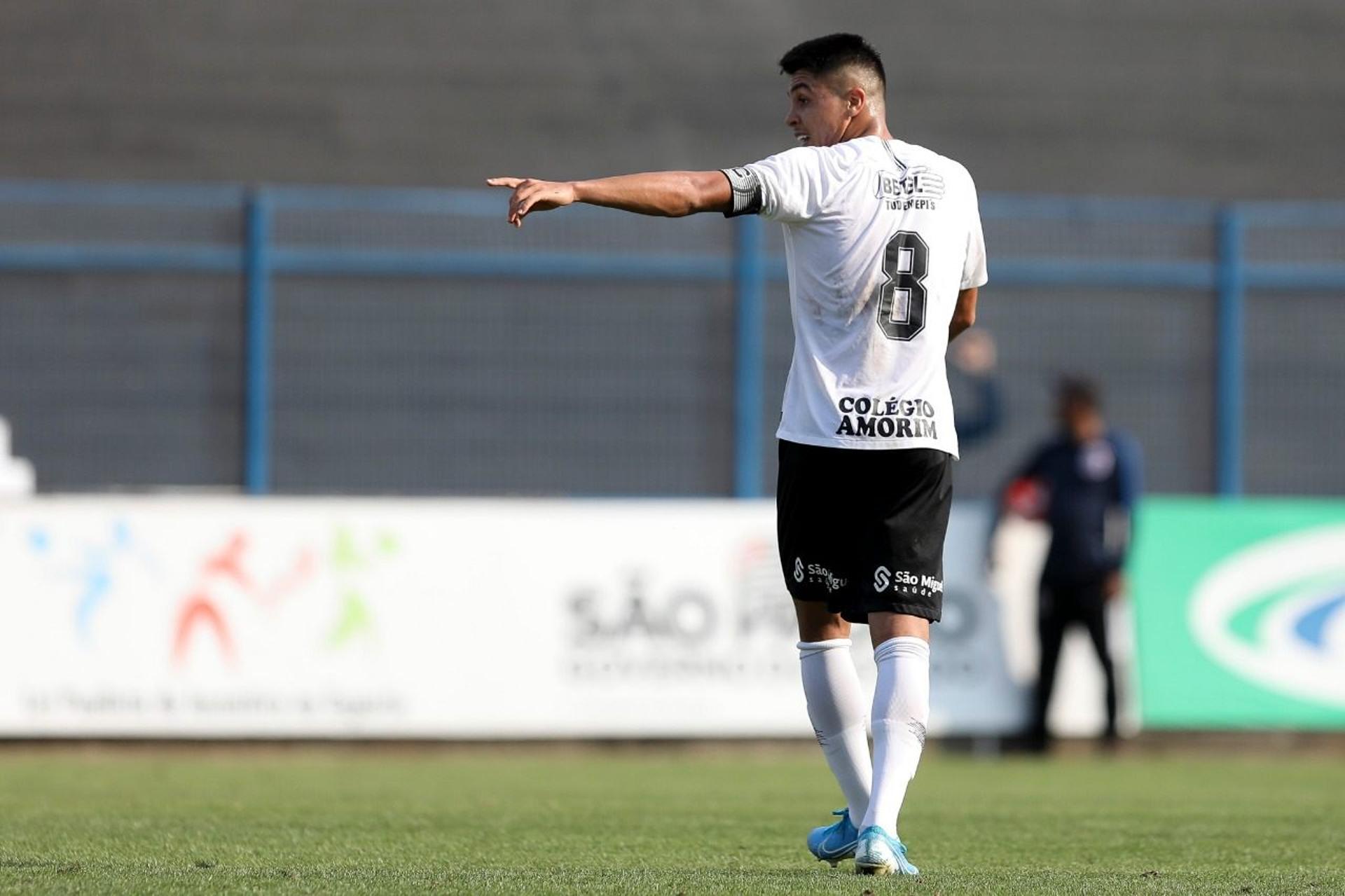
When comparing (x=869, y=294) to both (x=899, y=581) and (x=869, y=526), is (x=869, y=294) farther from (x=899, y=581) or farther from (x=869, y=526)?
(x=899, y=581)

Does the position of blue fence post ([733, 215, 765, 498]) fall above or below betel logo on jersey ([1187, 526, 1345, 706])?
above

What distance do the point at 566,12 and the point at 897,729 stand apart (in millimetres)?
11963

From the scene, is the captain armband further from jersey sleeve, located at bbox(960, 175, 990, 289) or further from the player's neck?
jersey sleeve, located at bbox(960, 175, 990, 289)

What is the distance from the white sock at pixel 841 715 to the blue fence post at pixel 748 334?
7.43 m

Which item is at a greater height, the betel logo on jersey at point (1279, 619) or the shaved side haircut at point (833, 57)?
the shaved side haircut at point (833, 57)

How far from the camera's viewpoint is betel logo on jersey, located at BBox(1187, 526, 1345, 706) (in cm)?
1202

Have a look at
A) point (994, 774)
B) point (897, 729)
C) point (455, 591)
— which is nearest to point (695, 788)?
point (994, 774)

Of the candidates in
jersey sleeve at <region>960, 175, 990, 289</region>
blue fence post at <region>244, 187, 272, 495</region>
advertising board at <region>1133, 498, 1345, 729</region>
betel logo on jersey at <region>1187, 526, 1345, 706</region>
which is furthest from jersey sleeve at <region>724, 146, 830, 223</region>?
blue fence post at <region>244, 187, 272, 495</region>

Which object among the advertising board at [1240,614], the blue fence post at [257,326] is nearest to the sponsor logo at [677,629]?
the advertising board at [1240,614]

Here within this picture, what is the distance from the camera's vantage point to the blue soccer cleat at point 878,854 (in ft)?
16.6

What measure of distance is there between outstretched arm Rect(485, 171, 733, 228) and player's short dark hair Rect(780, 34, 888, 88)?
497 mm

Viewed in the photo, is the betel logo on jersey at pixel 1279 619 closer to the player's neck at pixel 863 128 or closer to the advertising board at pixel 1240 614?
the advertising board at pixel 1240 614

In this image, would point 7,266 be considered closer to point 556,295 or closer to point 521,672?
point 556,295

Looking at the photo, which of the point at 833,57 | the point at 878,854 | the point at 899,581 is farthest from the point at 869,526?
the point at 833,57
